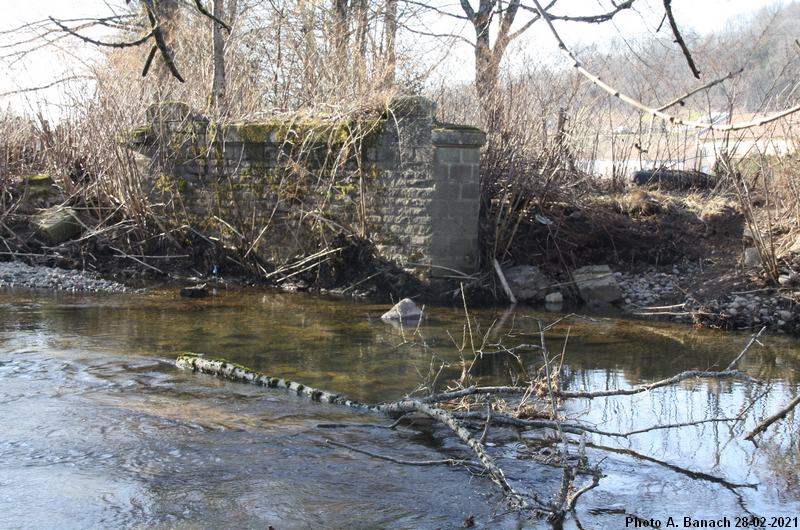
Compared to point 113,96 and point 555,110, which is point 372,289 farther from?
point 113,96

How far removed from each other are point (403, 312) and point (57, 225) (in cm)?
663

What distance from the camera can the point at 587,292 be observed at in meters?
12.2

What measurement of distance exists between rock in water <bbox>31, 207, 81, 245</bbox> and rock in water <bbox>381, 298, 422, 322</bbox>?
6.17 meters

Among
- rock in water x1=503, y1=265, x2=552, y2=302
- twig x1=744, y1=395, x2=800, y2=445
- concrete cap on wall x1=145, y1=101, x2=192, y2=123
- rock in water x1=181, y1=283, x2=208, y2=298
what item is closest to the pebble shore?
rock in water x1=503, y1=265, x2=552, y2=302

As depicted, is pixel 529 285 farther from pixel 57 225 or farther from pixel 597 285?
pixel 57 225

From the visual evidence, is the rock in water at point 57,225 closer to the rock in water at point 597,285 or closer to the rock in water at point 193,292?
the rock in water at point 193,292

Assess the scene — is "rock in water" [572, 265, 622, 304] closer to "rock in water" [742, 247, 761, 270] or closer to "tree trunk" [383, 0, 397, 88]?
"rock in water" [742, 247, 761, 270]

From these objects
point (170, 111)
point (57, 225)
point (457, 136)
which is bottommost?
point (57, 225)

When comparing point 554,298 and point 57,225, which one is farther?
point 57,225

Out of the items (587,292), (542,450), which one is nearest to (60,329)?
(542,450)

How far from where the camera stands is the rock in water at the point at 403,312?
10.6m

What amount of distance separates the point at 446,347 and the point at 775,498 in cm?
450

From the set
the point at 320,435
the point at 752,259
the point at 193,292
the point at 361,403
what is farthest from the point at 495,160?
the point at 320,435

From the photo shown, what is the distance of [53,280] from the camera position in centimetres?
1265
